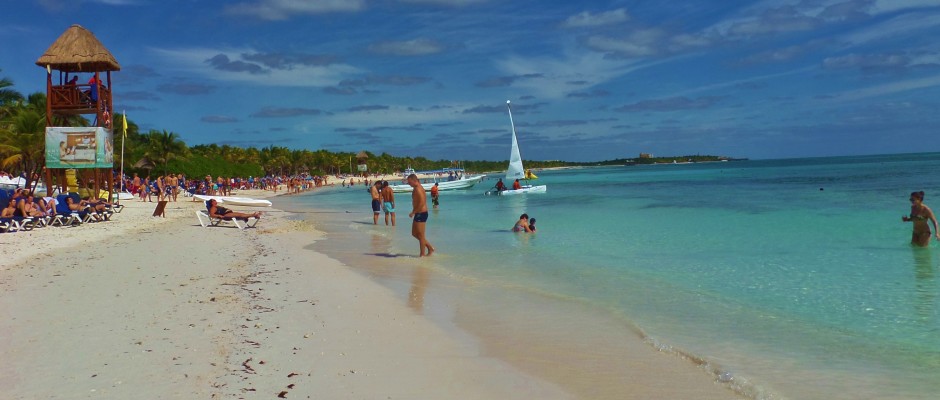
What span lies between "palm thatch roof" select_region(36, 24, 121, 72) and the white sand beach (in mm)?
15718

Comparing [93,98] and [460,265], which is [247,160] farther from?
[460,265]

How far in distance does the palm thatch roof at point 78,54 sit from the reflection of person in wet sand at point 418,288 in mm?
18237

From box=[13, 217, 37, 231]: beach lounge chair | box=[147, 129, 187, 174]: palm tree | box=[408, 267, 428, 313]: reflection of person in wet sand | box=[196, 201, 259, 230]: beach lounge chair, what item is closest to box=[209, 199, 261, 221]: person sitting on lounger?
box=[196, 201, 259, 230]: beach lounge chair

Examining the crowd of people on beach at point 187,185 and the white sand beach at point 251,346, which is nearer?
the white sand beach at point 251,346

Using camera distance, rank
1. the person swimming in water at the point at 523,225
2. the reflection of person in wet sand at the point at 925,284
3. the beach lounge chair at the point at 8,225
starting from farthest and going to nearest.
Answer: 1. the person swimming in water at the point at 523,225
2. the beach lounge chair at the point at 8,225
3. the reflection of person in wet sand at the point at 925,284

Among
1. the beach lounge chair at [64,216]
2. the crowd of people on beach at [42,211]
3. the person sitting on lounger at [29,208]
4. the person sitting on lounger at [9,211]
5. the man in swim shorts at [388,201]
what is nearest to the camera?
the person sitting on lounger at [9,211]

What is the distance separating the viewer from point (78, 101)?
21969mm

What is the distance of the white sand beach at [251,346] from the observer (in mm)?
4195

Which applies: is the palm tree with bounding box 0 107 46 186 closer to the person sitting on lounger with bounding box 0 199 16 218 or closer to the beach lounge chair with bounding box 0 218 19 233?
the person sitting on lounger with bounding box 0 199 16 218

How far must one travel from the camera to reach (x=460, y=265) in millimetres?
10625

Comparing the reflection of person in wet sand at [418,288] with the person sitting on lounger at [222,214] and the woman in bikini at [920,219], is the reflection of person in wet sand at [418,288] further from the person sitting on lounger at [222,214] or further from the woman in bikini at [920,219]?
the woman in bikini at [920,219]

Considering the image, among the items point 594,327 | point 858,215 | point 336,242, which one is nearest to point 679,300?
point 594,327

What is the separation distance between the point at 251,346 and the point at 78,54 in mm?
21689

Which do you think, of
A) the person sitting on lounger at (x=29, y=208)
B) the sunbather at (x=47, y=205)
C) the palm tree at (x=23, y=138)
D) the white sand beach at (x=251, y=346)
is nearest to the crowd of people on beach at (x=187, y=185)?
the palm tree at (x=23, y=138)
